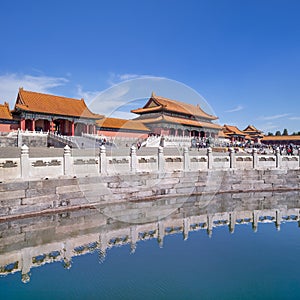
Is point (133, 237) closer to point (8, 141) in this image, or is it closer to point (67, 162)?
point (67, 162)

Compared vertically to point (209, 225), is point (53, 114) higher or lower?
higher

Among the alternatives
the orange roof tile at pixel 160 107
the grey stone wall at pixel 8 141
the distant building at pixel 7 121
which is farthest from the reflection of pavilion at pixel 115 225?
the orange roof tile at pixel 160 107

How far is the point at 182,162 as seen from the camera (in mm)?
14930

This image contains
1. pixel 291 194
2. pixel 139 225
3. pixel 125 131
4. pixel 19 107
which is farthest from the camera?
pixel 125 131

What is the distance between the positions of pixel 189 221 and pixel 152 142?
16908 millimetres

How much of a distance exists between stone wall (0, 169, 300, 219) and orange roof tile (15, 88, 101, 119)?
18692 millimetres

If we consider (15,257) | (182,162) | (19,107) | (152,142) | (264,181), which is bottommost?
(15,257)

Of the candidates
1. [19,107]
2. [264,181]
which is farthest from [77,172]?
[19,107]

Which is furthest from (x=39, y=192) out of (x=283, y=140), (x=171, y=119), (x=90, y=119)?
(x=283, y=140)

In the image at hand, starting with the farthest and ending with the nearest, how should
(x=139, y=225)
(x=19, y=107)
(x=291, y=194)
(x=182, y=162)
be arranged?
(x=19, y=107), (x=291, y=194), (x=182, y=162), (x=139, y=225)

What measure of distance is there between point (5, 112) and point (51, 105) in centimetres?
467

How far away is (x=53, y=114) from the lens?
96.4ft

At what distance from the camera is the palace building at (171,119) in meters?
37.7

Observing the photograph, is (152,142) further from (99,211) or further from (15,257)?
(15,257)
